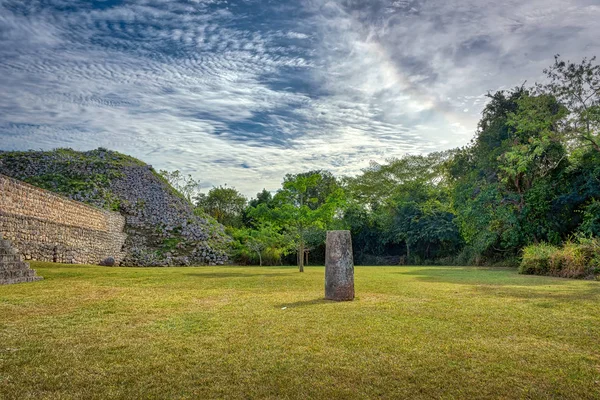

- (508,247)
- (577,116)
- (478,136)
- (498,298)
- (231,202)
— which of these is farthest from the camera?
(231,202)

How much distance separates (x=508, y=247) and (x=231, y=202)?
40.8 meters

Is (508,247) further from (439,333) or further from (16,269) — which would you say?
(16,269)

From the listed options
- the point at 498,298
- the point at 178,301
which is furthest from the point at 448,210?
the point at 178,301

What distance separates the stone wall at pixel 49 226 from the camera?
1600 cm

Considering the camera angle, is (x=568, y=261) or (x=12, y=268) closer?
(x=12, y=268)

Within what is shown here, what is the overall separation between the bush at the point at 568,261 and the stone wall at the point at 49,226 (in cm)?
2133

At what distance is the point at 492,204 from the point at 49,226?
24.1m

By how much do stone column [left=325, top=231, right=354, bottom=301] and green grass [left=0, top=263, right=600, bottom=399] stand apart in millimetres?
402

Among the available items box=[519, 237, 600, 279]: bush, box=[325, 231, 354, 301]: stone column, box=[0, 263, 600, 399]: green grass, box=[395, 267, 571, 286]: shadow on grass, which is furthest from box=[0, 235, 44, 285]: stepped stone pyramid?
box=[519, 237, 600, 279]: bush

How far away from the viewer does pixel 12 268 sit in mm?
10602

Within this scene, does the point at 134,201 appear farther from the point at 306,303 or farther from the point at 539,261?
the point at 539,261

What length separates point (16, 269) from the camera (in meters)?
10.7

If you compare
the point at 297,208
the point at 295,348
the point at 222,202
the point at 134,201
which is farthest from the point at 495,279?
the point at 222,202

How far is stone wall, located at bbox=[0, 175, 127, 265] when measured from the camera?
16002mm
